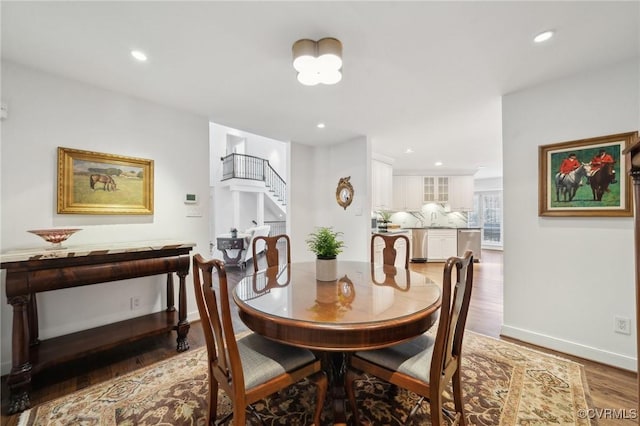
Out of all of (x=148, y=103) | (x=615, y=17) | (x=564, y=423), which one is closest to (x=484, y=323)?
(x=564, y=423)

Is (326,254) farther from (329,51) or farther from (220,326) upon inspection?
(329,51)

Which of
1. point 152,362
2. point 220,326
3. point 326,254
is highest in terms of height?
point 326,254

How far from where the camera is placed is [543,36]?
5.96 feet

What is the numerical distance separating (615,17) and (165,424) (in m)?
3.71

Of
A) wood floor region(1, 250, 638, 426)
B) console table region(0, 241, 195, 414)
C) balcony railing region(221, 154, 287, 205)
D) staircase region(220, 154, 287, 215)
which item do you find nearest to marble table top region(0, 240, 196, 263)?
console table region(0, 241, 195, 414)

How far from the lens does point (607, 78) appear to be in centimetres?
220

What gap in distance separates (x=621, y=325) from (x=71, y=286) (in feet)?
14.0

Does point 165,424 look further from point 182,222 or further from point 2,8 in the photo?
point 2,8

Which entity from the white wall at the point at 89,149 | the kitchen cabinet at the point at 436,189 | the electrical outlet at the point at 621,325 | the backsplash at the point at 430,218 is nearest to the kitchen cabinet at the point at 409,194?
the kitchen cabinet at the point at 436,189

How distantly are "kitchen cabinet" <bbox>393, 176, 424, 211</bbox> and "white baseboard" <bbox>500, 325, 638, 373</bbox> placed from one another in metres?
4.78

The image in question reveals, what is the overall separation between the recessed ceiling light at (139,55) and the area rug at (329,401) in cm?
246

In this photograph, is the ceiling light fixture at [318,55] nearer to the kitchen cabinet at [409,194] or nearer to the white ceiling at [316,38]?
the white ceiling at [316,38]

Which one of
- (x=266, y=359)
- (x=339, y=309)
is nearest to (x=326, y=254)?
(x=339, y=309)

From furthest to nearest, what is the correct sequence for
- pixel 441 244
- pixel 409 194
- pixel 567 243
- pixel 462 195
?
pixel 409 194, pixel 462 195, pixel 441 244, pixel 567 243
